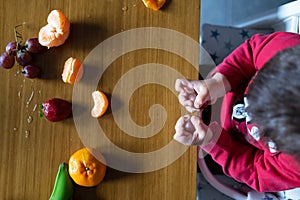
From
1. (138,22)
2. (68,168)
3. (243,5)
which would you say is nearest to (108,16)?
(138,22)

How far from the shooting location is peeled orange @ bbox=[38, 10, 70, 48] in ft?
2.34

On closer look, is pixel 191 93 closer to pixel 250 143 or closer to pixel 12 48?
pixel 250 143

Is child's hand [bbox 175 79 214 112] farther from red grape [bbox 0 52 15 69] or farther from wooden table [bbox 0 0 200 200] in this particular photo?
red grape [bbox 0 52 15 69]

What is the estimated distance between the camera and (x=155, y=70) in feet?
2.45

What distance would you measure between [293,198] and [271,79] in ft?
1.37

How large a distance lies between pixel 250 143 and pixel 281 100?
1.02 feet

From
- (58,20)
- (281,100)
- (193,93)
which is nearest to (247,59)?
(193,93)

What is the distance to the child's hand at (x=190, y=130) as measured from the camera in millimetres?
723

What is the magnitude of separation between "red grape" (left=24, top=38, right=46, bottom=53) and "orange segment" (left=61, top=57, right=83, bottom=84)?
58mm

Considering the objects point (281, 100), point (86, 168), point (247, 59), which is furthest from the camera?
point (247, 59)

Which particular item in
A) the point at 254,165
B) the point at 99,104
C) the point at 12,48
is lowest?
the point at 254,165

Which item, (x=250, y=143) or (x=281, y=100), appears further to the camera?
(x=250, y=143)

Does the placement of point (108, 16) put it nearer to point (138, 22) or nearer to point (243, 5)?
point (138, 22)

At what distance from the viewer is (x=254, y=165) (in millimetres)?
803
